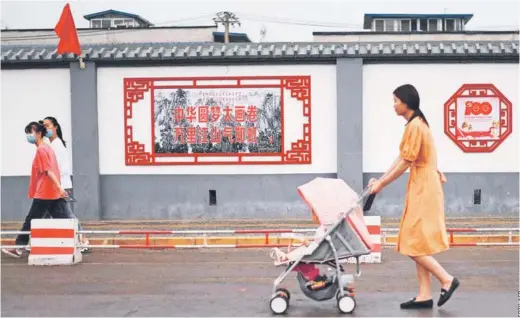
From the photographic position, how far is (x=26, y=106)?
16109 millimetres

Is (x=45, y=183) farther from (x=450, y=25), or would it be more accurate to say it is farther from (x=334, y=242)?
(x=450, y=25)

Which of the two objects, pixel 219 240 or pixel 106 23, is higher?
pixel 106 23

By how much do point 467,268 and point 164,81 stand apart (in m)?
8.07

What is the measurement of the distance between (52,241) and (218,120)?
6.14 meters

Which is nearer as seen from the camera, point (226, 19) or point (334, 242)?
point (334, 242)

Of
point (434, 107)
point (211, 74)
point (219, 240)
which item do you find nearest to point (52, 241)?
point (219, 240)

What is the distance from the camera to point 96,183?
627 inches

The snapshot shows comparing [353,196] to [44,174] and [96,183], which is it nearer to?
[44,174]

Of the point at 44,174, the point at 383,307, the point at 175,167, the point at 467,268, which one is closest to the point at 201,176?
the point at 175,167

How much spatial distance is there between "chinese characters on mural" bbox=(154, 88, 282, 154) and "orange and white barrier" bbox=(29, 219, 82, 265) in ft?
18.8

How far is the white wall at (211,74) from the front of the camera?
1587 centimetres

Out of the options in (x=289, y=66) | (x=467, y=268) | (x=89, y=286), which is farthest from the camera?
(x=289, y=66)

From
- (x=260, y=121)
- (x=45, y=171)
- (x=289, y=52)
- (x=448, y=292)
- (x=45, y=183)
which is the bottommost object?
(x=448, y=292)

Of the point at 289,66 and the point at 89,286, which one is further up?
the point at 289,66
